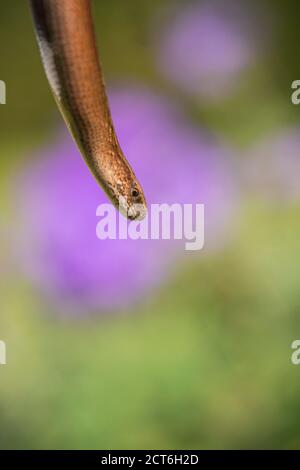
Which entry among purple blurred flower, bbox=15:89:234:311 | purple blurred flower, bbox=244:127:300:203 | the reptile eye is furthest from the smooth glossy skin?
purple blurred flower, bbox=244:127:300:203

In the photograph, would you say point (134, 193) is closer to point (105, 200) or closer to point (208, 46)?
point (105, 200)

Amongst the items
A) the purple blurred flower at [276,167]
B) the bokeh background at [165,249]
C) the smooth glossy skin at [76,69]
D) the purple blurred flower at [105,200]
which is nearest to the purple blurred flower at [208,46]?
the bokeh background at [165,249]

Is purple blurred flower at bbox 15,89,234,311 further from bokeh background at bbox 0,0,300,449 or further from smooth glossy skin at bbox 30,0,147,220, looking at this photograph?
smooth glossy skin at bbox 30,0,147,220

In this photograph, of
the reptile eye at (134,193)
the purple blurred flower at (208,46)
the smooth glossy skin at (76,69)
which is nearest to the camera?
the smooth glossy skin at (76,69)

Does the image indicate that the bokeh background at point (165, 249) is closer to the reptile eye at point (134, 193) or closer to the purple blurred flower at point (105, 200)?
the purple blurred flower at point (105, 200)
